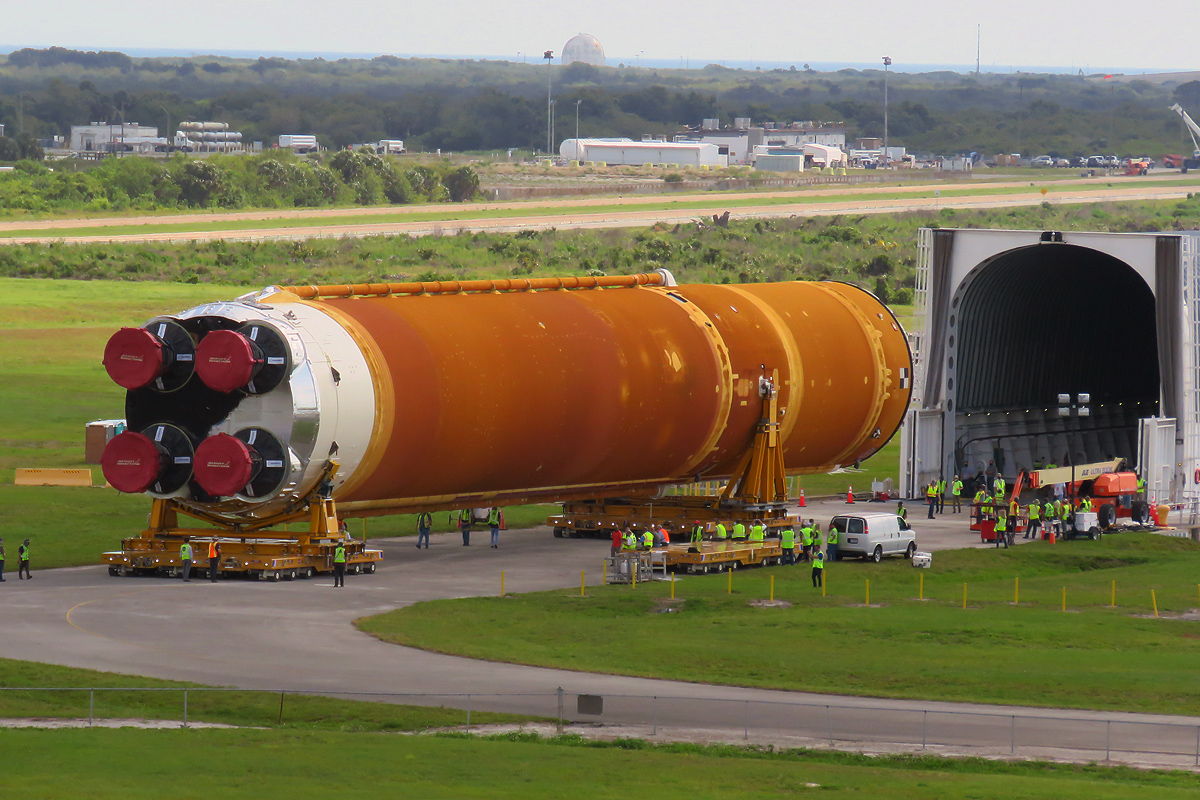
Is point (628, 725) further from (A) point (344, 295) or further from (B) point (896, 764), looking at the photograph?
(A) point (344, 295)

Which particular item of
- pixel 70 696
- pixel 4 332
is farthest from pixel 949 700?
pixel 4 332

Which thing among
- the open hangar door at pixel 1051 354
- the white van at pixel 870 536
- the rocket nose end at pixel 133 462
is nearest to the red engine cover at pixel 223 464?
the rocket nose end at pixel 133 462

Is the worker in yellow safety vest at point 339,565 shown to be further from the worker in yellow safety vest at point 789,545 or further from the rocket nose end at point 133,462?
the worker in yellow safety vest at point 789,545

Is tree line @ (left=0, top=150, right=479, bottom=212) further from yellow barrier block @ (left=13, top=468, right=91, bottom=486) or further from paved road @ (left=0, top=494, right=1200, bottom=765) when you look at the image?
paved road @ (left=0, top=494, right=1200, bottom=765)

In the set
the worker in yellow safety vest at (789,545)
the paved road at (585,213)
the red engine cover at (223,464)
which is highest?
the paved road at (585,213)

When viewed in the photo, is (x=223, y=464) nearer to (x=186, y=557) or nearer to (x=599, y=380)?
(x=186, y=557)

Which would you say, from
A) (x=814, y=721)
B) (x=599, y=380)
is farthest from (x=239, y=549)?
(x=814, y=721)
